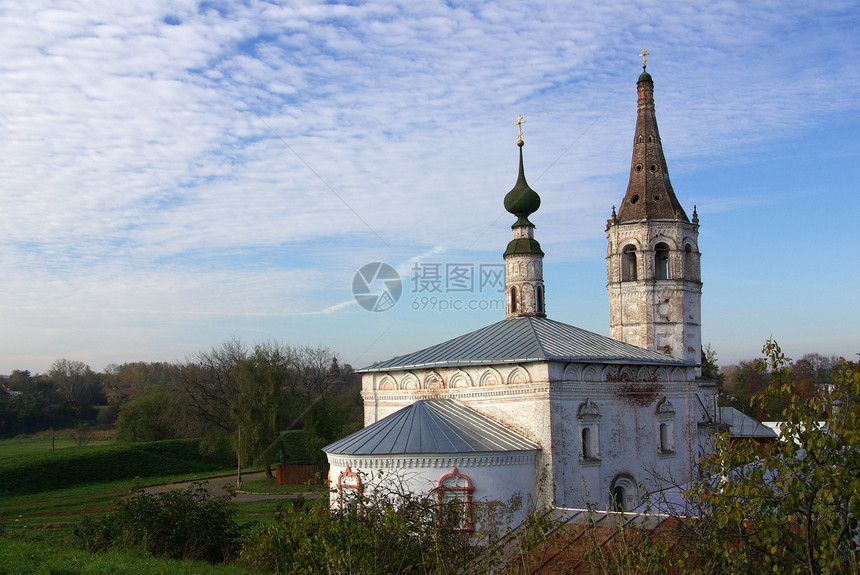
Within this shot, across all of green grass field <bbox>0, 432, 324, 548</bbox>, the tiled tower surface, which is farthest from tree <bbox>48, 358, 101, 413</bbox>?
the tiled tower surface

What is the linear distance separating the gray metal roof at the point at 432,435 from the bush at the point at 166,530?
2.93 m

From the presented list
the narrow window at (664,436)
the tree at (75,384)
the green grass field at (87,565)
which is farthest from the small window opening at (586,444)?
the tree at (75,384)

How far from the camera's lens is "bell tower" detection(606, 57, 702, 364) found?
22.2m

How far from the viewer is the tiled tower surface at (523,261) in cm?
1891

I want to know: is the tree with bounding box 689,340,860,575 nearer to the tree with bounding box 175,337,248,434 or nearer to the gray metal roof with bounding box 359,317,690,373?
the gray metal roof with bounding box 359,317,690,373

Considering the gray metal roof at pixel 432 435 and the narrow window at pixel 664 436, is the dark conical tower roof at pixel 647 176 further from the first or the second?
the gray metal roof at pixel 432 435

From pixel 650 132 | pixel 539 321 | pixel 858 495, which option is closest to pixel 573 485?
pixel 539 321

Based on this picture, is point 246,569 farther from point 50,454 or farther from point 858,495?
point 50,454

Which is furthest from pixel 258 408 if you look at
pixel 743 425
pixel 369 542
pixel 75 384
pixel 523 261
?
pixel 75 384

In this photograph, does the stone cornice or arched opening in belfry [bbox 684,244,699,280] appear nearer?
the stone cornice

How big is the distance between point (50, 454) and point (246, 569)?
27.5 metres

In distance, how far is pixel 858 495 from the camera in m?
4.99

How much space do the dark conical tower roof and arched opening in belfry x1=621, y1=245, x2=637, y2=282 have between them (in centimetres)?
105

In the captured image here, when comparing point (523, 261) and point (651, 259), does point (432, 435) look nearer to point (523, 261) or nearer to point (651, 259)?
point (523, 261)
